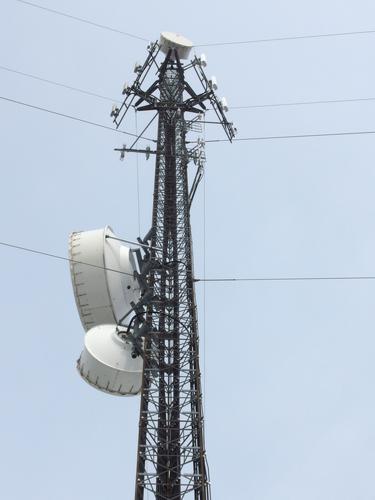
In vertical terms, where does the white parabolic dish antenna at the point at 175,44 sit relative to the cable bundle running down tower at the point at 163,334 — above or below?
above

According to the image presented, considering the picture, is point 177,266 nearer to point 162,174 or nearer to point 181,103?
point 162,174

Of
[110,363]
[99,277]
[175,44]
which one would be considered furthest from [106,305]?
[175,44]

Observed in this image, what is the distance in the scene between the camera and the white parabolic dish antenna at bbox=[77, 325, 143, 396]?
2773 cm

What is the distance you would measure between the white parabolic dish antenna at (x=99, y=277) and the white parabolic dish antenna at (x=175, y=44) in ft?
49.3

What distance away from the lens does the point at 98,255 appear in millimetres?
29250

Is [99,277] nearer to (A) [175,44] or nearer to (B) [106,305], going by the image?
(B) [106,305]

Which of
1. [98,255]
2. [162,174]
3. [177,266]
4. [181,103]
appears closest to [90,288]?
[98,255]

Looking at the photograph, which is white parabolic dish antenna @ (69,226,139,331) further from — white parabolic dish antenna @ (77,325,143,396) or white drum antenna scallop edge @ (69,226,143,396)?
white parabolic dish antenna @ (77,325,143,396)

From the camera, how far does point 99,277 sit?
1144 inches

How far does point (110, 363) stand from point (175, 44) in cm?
2128

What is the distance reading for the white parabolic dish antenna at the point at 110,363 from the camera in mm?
27734

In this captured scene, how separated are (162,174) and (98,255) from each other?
7809mm

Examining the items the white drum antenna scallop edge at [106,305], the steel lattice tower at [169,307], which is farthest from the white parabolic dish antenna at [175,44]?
the white drum antenna scallop edge at [106,305]

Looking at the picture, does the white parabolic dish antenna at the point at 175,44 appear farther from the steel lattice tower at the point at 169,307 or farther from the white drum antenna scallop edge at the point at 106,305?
the white drum antenna scallop edge at the point at 106,305
